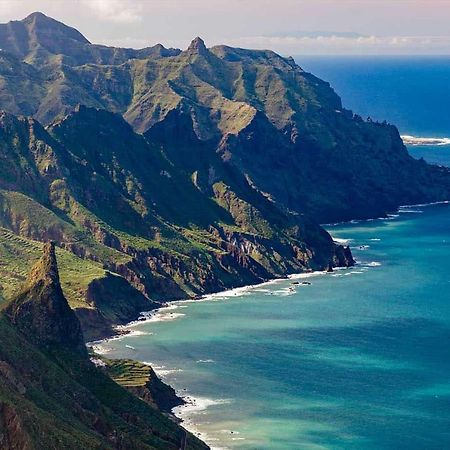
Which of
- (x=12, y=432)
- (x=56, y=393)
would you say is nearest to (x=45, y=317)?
(x=56, y=393)

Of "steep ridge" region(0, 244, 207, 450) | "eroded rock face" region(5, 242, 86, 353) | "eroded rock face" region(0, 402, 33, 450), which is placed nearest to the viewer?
"eroded rock face" region(0, 402, 33, 450)

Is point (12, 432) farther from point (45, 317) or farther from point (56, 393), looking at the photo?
point (45, 317)

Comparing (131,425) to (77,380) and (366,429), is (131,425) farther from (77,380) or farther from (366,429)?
(366,429)

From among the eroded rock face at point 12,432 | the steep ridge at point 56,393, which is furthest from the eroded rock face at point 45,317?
the eroded rock face at point 12,432

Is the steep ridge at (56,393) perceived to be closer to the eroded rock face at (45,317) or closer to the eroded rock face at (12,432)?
the eroded rock face at (45,317)

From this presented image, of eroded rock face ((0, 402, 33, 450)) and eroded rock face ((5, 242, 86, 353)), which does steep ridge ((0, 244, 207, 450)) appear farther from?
eroded rock face ((0, 402, 33, 450))

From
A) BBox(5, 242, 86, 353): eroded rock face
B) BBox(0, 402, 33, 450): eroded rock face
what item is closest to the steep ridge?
BBox(5, 242, 86, 353): eroded rock face

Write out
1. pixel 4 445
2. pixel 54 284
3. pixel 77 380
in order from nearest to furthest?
pixel 4 445 < pixel 77 380 < pixel 54 284

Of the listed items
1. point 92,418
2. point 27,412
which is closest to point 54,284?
point 92,418
